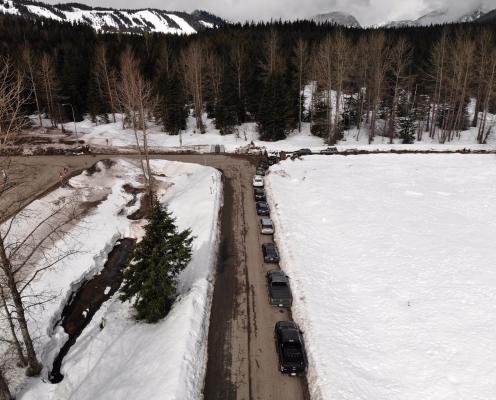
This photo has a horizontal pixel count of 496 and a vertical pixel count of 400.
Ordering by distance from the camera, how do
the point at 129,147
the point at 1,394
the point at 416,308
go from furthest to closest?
the point at 129,147, the point at 416,308, the point at 1,394

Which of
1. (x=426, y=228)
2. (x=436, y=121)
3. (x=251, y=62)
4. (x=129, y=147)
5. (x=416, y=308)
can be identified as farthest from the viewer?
(x=251, y=62)

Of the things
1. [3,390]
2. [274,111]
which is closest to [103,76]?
[274,111]

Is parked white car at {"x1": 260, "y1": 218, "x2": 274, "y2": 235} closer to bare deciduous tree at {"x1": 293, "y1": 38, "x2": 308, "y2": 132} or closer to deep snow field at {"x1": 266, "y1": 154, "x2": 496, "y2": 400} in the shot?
deep snow field at {"x1": 266, "y1": 154, "x2": 496, "y2": 400}

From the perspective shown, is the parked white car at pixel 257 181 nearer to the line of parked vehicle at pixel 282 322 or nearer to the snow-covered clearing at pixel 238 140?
the line of parked vehicle at pixel 282 322

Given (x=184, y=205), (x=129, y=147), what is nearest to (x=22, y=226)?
(x=184, y=205)

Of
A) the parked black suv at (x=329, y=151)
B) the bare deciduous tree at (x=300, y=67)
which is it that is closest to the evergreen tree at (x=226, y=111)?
the bare deciduous tree at (x=300, y=67)

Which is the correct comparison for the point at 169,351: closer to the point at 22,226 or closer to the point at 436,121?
the point at 22,226

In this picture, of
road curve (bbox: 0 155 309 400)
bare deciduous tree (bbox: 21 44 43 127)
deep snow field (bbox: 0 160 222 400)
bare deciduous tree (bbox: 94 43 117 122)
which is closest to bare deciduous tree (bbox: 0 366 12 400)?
deep snow field (bbox: 0 160 222 400)
